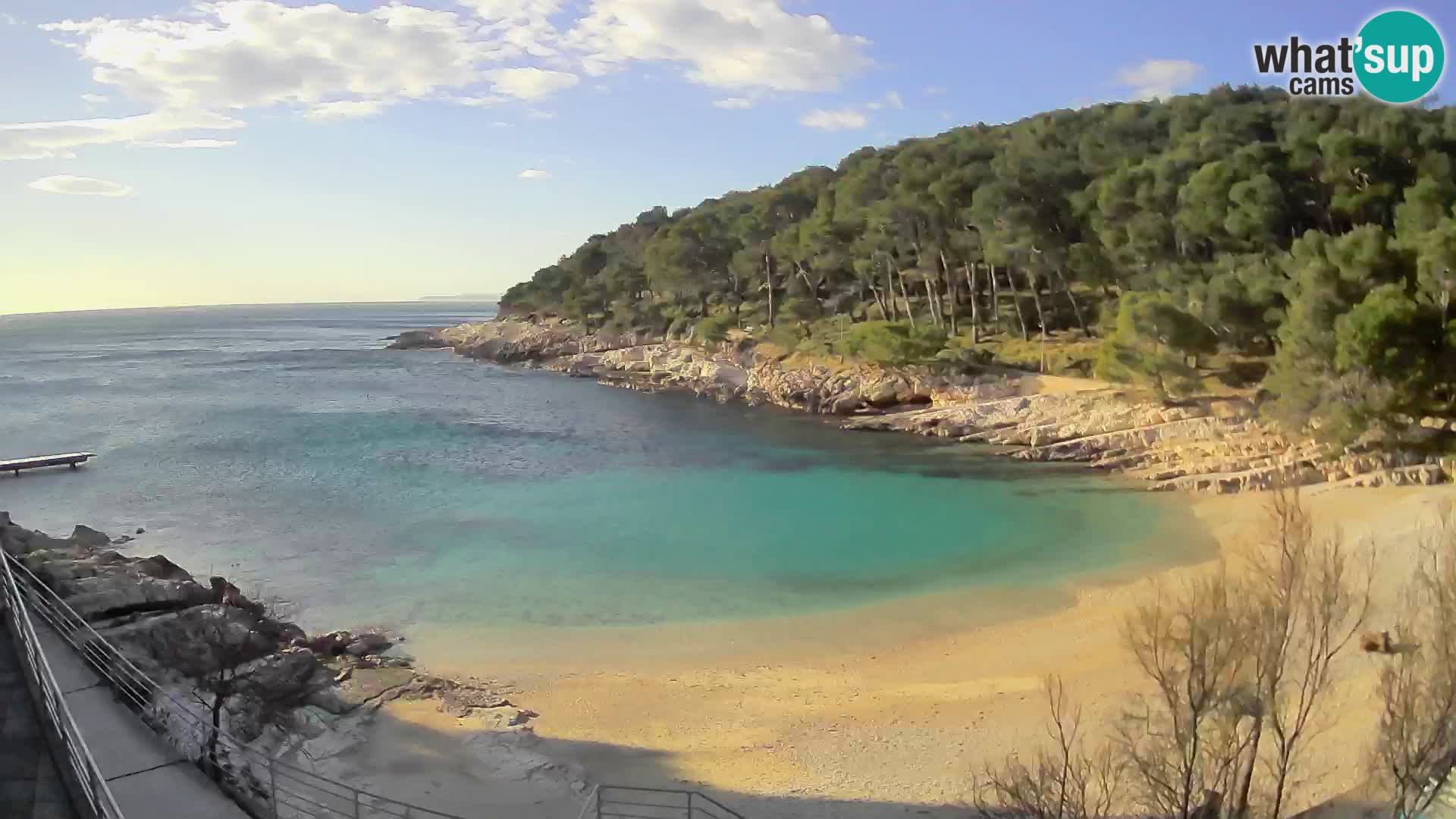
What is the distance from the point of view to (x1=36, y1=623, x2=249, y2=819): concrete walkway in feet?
21.9

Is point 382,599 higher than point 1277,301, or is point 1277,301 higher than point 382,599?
point 1277,301

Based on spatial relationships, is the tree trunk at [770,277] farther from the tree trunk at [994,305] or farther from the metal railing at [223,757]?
the metal railing at [223,757]

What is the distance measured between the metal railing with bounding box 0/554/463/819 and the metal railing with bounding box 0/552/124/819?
0.31m

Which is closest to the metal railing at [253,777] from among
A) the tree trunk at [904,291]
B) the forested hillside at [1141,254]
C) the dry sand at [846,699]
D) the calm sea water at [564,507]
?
the dry sand at [846,699]

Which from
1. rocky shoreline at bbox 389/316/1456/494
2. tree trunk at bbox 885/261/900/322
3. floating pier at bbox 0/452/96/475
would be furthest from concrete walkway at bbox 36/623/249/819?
tree trunk at bbox 885/261/900/322

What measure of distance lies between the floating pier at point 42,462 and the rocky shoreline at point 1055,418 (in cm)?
2423

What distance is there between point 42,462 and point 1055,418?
33596 millimetres

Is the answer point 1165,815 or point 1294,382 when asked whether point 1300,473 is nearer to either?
point 1294,382

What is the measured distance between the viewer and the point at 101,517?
944 inches

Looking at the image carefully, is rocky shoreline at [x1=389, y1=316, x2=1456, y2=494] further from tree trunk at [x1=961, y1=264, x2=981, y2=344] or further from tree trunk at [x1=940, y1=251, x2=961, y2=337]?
tree trunk at [x1=940, y1=251, x2=961, y2=337]

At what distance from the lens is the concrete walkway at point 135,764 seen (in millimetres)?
6688

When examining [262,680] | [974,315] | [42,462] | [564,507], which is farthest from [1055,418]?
[42,462]

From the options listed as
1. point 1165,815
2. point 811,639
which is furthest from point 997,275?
point 1165,815

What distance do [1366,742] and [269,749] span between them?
10.7 m
